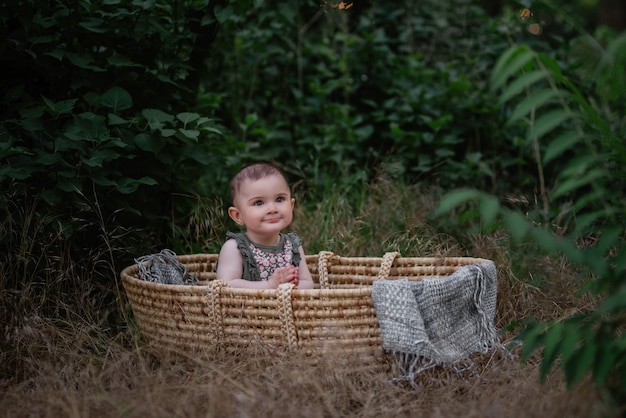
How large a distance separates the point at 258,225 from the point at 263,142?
179 cm

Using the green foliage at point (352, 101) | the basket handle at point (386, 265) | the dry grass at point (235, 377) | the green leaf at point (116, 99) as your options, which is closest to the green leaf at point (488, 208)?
the dry grass at point (235, 377)

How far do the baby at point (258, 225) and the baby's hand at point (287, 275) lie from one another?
6.8 inches

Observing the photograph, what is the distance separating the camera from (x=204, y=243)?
11.5 ft

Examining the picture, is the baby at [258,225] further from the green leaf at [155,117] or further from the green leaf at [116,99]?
the green leaf at [116,99]

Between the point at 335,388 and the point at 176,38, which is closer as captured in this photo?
the point at 335,388

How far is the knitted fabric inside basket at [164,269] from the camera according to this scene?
281 cm

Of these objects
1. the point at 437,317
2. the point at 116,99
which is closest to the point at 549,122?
the point at 437,317

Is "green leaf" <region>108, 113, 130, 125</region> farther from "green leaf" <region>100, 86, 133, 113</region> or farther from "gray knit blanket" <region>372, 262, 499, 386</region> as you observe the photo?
"gray knit blanket" <region>372, 262, 499, 386</region>

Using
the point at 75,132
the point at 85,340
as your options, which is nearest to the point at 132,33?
the point at 75,132

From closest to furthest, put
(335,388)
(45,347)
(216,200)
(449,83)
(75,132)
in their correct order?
(335,388), (45,347), (75,132), (216,200), (449,83)

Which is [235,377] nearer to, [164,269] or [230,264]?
[230,264]

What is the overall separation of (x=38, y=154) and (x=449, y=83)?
2868mm

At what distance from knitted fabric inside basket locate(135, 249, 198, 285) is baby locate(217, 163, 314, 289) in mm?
196

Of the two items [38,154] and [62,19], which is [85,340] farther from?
[62,19]
